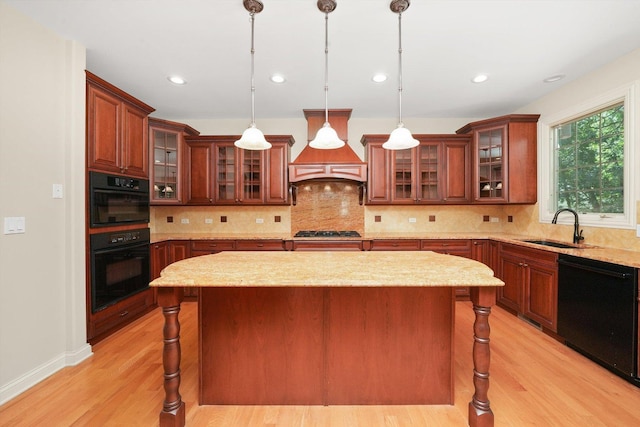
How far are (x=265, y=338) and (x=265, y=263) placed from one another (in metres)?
0.47

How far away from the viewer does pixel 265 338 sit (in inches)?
66.4

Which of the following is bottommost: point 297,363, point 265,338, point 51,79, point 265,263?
point 297,363

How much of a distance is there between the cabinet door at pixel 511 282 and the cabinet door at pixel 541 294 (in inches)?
3.9

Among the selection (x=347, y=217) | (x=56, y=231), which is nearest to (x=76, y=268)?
(x=56, y=231)

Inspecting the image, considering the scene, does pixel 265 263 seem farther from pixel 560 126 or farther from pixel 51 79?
pixel 560 126

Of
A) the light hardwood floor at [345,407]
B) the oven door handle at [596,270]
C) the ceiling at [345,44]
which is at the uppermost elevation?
the ceiling at [345,44]

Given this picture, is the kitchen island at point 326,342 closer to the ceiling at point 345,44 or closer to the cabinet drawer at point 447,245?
the ceiling at point 345,44

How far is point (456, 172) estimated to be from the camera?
396 cm

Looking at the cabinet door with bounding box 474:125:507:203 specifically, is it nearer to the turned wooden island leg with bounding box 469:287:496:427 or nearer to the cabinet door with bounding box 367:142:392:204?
the cabinet door with bounding box 367:142:392:204

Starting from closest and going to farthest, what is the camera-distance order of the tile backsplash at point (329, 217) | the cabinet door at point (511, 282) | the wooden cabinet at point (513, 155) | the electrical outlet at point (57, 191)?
1. the electrical outlet at point (57, 191)
2. the cabinet door at point (511, 282)
3. the wooden cabinet at point (513, 155)
4. the tile backsplash at point (329, 217)

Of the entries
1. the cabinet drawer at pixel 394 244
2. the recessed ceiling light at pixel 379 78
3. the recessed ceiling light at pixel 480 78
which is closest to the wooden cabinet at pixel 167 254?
the cabinet drawer at pixel 394 244

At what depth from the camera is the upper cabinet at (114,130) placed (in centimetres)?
240

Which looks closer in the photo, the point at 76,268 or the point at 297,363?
the point at 297,363

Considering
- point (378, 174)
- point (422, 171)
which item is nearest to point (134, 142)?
point (378, 174)
